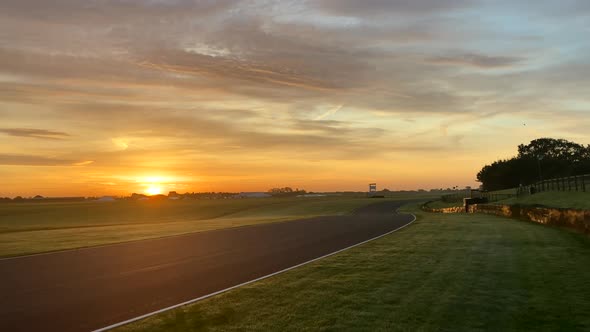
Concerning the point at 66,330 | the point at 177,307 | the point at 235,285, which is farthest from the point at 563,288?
the point at 66,330

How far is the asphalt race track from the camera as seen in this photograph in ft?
25.7

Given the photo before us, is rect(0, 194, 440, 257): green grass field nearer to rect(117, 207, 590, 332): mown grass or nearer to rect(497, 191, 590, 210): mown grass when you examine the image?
rect(117, 207, 590, 332): mown grass

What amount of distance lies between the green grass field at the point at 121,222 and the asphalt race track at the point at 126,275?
4.15 meters

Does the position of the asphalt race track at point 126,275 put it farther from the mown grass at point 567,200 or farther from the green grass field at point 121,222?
the mown grass at point 567,200

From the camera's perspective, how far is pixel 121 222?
192 ft

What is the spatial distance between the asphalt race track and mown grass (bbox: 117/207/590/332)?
98cm

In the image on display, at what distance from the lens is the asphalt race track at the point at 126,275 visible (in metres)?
7.82

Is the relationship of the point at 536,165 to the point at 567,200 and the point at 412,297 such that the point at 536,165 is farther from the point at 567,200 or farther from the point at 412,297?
the point at 412,297

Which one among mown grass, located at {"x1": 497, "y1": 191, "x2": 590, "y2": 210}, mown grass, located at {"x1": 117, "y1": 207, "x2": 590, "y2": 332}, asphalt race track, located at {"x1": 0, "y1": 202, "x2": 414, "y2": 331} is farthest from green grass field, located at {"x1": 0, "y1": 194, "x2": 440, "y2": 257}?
mown grass, located at {"x1": 497, "y1": 191, "x2": 590, "y2": 210}

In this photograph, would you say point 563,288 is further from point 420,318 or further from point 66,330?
point 66,330

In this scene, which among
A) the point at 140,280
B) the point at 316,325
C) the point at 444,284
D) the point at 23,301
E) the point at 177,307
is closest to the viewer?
the point at 316,325

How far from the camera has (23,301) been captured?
880 cm

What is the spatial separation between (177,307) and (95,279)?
399cm

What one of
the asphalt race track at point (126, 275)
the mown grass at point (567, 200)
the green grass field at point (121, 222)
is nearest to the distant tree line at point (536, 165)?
the green grass field at point (121, 222)
